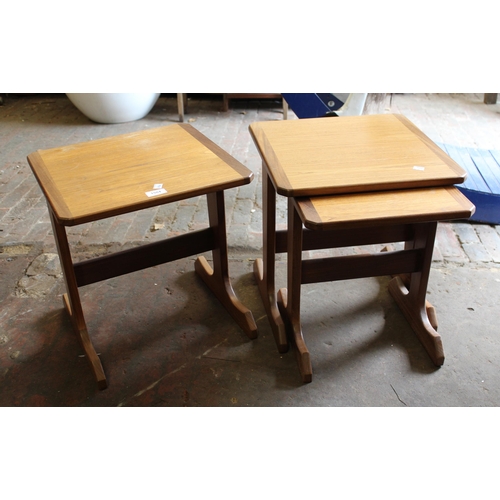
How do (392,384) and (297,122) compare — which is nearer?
(392,384)

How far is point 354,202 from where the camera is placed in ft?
5.02

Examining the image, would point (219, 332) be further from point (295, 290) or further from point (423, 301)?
point (423, 301)

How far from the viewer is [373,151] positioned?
179cm

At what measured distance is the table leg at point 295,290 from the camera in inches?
69.4

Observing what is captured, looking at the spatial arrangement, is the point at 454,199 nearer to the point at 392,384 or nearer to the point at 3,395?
the point at 392,384

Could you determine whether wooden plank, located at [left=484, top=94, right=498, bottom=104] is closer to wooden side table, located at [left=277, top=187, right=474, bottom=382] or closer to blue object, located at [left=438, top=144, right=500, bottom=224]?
blue object, located at [left=438, top=144, right=500, bottom=224]

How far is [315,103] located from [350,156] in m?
1.89

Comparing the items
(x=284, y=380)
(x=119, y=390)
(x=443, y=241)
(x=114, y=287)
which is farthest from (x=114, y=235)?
(x=443, y=241)

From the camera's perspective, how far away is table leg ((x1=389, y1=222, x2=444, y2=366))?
6.24ft

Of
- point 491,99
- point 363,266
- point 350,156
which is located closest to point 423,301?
point 363,266

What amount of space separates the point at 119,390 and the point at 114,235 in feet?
3.54

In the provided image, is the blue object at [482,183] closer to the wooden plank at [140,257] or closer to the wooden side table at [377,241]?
the wooden side table at [377,241]

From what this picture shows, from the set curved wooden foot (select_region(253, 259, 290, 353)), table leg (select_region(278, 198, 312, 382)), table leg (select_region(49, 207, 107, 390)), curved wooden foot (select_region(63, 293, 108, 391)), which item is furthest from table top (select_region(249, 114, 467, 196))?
curved wooden foot (select_region(63, 293, 108, 391))
